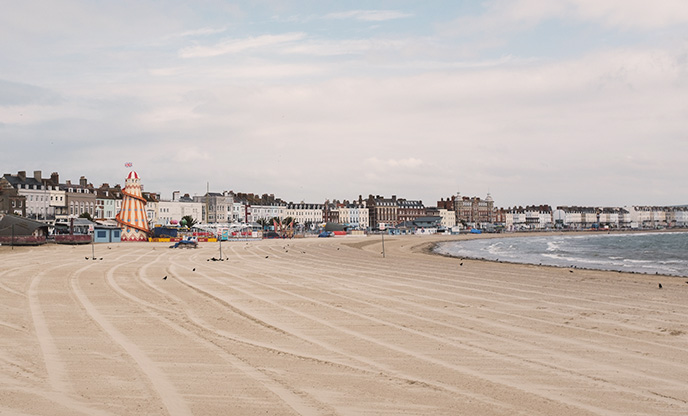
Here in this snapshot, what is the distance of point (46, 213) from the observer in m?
103

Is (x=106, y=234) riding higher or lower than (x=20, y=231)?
lower

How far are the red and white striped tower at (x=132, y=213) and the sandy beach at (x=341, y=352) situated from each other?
5939 cm

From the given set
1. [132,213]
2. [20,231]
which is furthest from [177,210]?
[20,231]

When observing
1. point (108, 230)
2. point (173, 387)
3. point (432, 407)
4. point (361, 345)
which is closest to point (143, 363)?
point (173, 387)

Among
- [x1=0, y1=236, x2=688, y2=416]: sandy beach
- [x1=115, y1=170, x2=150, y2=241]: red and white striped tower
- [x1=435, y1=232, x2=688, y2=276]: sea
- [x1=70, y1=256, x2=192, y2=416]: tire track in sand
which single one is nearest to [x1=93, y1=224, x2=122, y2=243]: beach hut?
[x1=115, y1=170, x2=150, y2=241]: red and white striped tower

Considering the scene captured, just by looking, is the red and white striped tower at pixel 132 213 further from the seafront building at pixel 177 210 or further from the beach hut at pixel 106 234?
the seafront building at pixel 177 210

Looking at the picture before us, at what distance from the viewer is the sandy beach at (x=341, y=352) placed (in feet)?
23.2

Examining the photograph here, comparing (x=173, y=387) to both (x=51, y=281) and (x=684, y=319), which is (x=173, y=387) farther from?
(x=51, y=281)

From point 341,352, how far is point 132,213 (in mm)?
71115

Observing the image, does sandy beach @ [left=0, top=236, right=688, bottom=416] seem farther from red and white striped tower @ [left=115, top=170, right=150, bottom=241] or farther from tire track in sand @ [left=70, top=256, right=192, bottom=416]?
red and white striped tower @ [left=115, top=170, right=150, bottom=241]

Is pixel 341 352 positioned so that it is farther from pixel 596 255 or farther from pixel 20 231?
pixel 20 231

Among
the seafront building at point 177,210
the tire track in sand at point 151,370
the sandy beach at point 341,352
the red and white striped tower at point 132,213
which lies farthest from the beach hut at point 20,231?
the seafront building at point 177,210

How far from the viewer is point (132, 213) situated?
249 ft

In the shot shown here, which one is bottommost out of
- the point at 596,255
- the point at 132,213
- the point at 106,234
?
the point at 596,255
